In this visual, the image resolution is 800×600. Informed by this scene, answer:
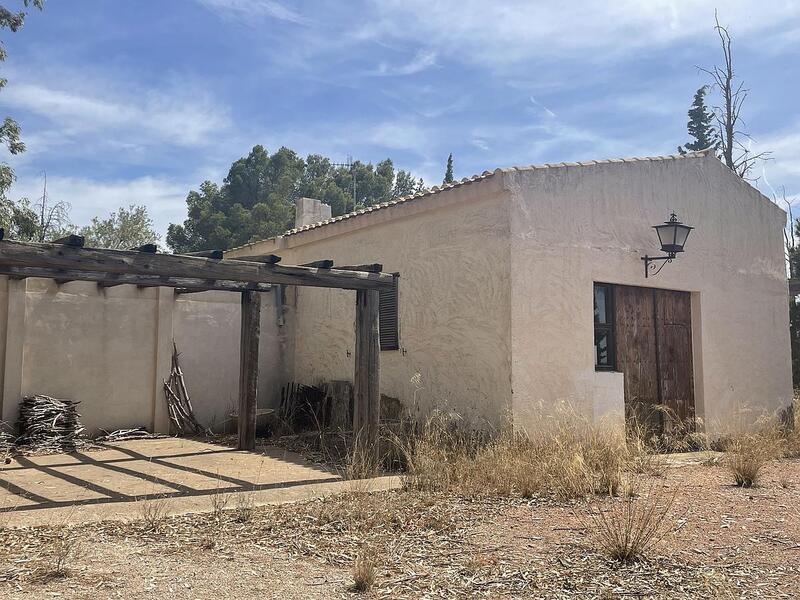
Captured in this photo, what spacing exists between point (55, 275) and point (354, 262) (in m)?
4.60

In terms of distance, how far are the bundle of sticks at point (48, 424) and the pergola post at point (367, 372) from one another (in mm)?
4774

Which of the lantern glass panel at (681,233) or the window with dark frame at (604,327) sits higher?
the lantern glass panel at (681,233)

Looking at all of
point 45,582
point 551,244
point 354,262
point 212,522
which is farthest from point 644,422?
point 45,582

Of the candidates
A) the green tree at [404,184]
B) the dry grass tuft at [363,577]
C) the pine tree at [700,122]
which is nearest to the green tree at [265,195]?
the green tree at [404,184]

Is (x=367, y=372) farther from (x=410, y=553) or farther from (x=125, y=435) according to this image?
(x=125, y=435)

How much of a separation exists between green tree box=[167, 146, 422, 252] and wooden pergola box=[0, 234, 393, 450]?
59.5 feet

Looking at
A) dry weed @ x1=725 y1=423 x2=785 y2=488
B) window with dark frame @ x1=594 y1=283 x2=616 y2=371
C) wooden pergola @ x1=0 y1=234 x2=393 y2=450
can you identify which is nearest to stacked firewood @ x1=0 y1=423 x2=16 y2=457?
wooden pergola @ x1=0 y1=234 x2=393 y2=450

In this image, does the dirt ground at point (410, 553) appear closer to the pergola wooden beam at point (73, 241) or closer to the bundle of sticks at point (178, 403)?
the pergola wooden beam at point (73, 241)

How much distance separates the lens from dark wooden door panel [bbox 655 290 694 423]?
10.8 metres

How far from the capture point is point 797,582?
4.43m

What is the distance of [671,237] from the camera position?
10.3 m

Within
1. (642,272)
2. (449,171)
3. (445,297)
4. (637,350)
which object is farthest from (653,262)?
(449,171)

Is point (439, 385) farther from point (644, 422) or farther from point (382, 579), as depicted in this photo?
point (382, 579)

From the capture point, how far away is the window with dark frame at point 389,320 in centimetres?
1123
